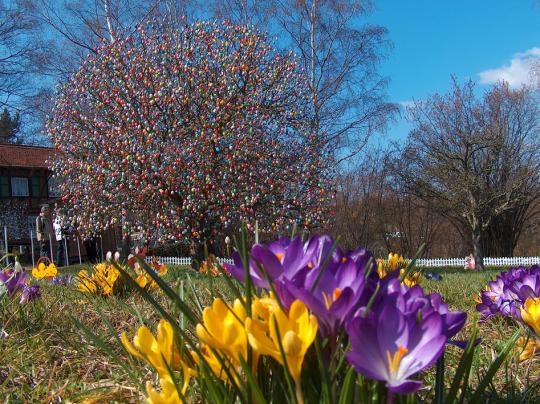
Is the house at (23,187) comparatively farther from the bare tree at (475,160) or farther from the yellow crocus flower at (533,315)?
the yellow crocus flower at (533,315)

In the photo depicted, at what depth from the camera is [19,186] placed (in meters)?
28.3

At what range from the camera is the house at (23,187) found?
2683cm

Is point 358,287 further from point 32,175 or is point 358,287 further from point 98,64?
point 32,175

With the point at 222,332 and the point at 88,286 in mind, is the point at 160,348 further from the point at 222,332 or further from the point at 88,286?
the point at 88,286

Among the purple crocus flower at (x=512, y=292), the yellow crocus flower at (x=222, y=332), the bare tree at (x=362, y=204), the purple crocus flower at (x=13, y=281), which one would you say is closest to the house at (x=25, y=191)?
the bare tree at (x=362, y=204)

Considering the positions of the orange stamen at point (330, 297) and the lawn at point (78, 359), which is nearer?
the orange stamen at point (330, 297)

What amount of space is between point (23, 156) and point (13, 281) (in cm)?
2824

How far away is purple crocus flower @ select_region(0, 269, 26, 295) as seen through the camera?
2.15 metres

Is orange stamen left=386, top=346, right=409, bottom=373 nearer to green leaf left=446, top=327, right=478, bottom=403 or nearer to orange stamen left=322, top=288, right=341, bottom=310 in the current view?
orange stamen left=322, top=288, right=341, bottom=310

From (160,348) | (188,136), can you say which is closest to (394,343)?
(160,348)

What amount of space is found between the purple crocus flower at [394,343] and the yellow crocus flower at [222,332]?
0.15m

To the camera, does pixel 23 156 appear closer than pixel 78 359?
No

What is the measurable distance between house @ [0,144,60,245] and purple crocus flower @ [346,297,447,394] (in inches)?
1092

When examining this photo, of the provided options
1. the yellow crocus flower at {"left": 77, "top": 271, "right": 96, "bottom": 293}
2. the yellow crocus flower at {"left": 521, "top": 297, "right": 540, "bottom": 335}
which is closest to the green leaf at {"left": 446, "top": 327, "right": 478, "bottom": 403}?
the yellow crocus flower at {"left": 521, "top": 297, "right": 540, "bottom": 335}
